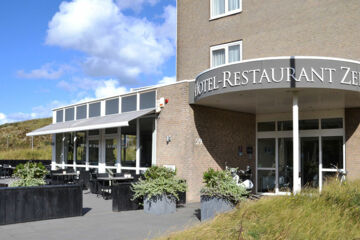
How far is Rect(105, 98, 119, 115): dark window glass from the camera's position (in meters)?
16.7

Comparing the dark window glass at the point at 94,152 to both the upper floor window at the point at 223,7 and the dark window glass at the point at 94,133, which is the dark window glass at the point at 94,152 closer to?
the dark window glass at the point at 94,133

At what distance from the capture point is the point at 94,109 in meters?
18.2

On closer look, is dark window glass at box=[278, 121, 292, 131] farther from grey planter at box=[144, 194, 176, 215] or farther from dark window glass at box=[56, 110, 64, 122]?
dark window glass at box=[56, 110, 64, 122]

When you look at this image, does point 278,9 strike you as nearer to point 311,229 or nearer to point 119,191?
point 119,191

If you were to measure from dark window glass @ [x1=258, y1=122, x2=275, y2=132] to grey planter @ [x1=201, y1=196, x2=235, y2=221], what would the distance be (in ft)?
20.9

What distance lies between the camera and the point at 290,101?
12281 millimetres

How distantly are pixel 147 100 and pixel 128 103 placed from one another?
122 centimetres

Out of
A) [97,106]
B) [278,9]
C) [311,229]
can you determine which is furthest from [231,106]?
[311,229]

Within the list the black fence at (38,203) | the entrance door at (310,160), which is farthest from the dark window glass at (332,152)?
the black fence at (38,203)

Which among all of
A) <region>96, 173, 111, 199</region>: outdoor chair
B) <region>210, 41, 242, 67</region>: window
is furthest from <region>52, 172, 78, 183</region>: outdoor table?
<region>210, 41, 242, 67</region>: window

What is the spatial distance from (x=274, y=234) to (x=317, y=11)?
9.87 meters

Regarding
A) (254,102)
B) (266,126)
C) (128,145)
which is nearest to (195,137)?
(254,102)

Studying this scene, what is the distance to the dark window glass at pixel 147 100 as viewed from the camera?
14961mm

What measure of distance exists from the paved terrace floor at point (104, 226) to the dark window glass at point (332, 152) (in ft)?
16.2
